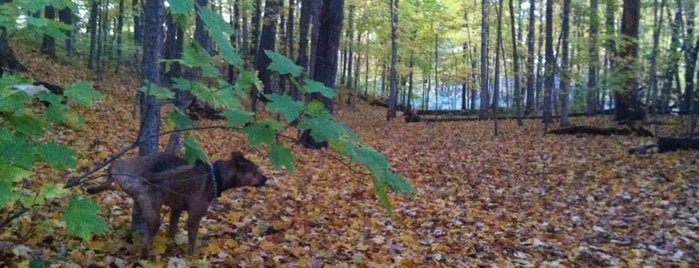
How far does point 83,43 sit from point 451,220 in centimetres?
2262

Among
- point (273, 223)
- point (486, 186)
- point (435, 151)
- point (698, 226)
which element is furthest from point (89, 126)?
point (698, 226)

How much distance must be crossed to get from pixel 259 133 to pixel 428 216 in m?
5.37

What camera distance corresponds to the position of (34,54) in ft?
62.2

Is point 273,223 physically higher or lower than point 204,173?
lower

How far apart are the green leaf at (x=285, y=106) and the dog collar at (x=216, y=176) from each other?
7.10 ft

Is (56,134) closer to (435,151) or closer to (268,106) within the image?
(268,106)

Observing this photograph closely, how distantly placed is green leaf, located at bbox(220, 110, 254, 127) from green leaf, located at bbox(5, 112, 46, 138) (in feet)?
2.50

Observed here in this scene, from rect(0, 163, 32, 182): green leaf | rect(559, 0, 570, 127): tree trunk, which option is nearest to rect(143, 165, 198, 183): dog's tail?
rect(0, 163, 32, 182): green leaf

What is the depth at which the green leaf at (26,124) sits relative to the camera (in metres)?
2.10

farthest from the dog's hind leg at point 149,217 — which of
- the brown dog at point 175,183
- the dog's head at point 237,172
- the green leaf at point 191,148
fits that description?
the green leaf at point 191,148

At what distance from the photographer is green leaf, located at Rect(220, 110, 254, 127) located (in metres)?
2.33

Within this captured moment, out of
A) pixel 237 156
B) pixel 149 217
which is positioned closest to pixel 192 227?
pixel 149 217

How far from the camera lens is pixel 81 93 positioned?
230 centimetres

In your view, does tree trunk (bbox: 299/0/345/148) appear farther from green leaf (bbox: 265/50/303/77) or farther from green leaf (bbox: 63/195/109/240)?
green leaf (bbox: 63/195/109/240)
